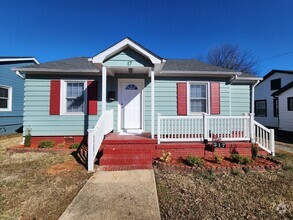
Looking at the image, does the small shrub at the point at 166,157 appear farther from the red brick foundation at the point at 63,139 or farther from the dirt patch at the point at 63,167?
the red brick foundation at the point at 63,139

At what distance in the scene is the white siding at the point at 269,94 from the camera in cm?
1373

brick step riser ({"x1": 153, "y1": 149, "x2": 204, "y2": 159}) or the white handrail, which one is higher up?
the white handrail

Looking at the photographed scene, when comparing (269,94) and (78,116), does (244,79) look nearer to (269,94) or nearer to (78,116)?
(78,116)

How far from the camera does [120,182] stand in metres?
3.69

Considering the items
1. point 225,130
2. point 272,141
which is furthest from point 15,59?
point 272,141

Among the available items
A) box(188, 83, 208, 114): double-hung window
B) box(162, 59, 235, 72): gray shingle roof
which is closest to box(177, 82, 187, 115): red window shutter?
box(188, 83, 208, 114): double-hung window

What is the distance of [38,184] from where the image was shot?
3.61m

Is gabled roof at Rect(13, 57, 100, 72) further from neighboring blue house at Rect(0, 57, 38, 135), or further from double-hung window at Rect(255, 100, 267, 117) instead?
double-hung window at Rect(255, 100, 267, 117)

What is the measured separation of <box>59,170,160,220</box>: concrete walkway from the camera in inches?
99.7

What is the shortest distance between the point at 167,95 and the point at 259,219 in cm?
534

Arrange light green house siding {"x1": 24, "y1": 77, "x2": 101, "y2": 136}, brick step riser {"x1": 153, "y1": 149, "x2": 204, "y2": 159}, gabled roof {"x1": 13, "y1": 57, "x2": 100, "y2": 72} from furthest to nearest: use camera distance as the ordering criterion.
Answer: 1. light green house siding {"x1": 24, "y1": 77, "x2": 101, "y2": 136}
2. gabled roof {"x1": 13, "y1": 57, "x2": 100, "y2": 72}
3. brick step riser {"x1": 153, "y1": 149, "x2": 204, "y2": 159}

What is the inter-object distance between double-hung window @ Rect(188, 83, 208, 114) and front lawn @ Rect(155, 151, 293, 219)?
3517 millimetres

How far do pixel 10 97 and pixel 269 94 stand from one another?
66.6ft

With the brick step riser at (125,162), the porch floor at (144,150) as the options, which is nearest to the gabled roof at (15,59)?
the porch floor at (144,150)
